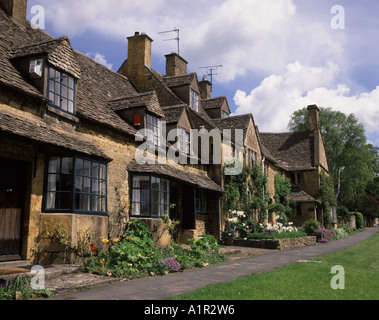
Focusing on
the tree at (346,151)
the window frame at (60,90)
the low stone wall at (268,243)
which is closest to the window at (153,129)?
the window frame at (60,90)

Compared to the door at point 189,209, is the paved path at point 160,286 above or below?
below

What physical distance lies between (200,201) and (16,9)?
12.4 metres

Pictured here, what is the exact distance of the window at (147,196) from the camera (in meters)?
14.3

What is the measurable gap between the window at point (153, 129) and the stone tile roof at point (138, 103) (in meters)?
0.33

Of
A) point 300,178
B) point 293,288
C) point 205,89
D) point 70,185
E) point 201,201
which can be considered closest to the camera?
point 293,288

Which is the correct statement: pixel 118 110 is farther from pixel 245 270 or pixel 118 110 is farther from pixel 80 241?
pixel 245 270

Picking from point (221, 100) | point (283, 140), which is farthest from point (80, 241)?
point (283, 140)

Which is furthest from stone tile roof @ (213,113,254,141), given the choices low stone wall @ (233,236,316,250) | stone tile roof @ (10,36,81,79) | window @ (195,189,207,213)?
stone tile roof @ (10,36,81,79)

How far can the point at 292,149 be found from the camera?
125 ft

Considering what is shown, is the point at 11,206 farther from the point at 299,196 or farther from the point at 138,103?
the point at 299,196

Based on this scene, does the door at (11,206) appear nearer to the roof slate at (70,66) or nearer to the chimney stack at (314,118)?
the roof slate at (70,66)

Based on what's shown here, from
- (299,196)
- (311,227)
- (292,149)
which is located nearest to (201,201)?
(311,227)

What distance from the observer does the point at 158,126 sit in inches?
650
